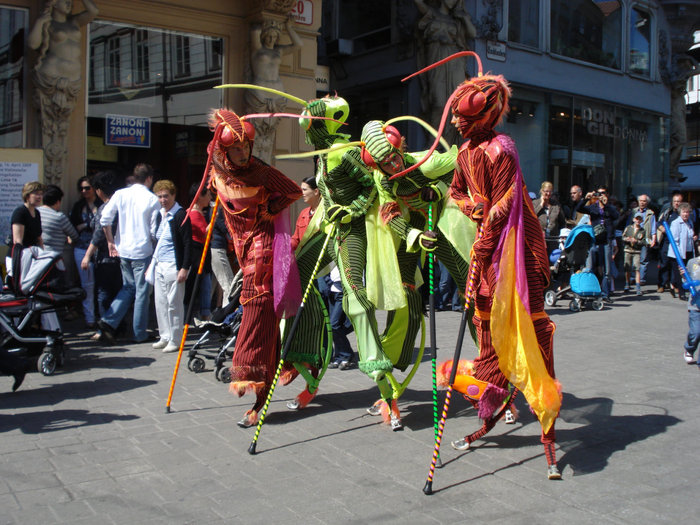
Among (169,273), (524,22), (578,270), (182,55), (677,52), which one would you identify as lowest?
(578,270)

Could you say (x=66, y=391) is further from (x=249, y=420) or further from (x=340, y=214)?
(x=340, y=214)

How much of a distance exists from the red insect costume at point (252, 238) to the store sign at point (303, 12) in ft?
25.7

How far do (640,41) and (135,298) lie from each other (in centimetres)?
1736

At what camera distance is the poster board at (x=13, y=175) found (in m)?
8.77

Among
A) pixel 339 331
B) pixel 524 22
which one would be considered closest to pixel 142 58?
pixel 339 331

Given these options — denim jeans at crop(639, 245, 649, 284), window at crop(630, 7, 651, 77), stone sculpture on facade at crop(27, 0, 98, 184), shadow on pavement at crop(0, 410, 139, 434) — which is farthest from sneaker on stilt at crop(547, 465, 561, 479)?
window at crop(630, 7, 651, 77)

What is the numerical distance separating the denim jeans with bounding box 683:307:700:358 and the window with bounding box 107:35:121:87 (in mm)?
8483

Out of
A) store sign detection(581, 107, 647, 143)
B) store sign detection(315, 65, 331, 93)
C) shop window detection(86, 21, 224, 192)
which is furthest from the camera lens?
store sign detection(581, 107, 647, 143)

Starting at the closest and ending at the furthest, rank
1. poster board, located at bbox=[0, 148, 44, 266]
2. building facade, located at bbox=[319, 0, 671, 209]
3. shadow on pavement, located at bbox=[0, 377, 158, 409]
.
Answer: shadow on pavement, located at bbox=[0, 377, 158, 409] → poster board, located at bbox=[0, 148, 44, 266] → building facade, located at bbox=[319, 0, 671, 209]

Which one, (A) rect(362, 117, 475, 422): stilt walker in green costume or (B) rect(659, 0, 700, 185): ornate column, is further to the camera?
(B) rect(659, 0, 700, 185): ornate column

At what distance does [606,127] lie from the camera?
64.1 ft

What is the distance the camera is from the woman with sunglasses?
9.41 m

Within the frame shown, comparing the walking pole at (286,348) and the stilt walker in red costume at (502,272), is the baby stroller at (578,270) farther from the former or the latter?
the stilt walker in red costume at (502,272)

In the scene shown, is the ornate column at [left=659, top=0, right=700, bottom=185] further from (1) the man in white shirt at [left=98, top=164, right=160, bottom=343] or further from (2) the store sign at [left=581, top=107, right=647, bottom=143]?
(1) the man in white shirt at [left=98, top=164, right=160, bottom=343]
